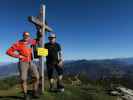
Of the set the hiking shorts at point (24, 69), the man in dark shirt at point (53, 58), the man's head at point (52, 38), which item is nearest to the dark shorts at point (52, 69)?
the man in dark shirt at point (53, 58)

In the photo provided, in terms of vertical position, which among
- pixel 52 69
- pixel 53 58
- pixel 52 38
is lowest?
pixel 52 69

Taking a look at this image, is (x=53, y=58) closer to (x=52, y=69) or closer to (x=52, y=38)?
(x=52, y=69)

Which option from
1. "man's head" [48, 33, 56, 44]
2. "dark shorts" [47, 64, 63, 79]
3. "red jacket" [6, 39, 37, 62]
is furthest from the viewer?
"dark shorts" [47, 64, 63, 79]

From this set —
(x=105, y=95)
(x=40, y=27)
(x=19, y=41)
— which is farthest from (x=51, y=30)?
(x=105, y=95)

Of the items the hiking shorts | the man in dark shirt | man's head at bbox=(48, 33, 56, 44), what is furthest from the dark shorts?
the hiking shorts

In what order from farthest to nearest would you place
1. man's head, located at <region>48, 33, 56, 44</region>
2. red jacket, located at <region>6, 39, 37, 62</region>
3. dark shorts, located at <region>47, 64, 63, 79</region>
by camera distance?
1. dark shorts, located at <region>47, 64, 63, 79</region>
2. man's head, located at <region>48, 33, 56, 44</region>
3. red jacket, located at <region>6, 39, 37, 62</region>

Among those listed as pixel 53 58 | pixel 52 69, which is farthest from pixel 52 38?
pixel 52 69

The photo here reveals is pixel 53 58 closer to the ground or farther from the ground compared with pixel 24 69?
farther from the ground

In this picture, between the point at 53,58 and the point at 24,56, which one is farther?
the point at 53,58

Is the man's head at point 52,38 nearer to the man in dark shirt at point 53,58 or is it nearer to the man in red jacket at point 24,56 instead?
the man in dark shirt at point 53,58

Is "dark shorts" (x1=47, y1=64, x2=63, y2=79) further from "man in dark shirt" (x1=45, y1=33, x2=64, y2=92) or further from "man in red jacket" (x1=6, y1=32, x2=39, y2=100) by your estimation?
"man in red jacket" (x1=6, y1=32, x2=39, y2=100)

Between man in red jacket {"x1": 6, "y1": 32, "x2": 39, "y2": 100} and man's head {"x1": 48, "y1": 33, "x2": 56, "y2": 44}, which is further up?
man's head {"x1": 48, "y1": 33, "x2": 56, "y2": 44}

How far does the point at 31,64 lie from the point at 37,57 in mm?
1219

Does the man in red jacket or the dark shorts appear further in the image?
the dark shorts
